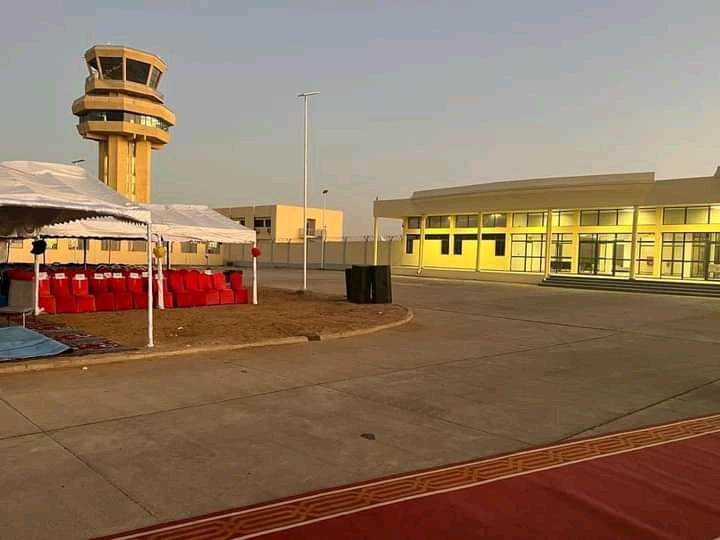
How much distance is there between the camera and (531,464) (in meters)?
5.11

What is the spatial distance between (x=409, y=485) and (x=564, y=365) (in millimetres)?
6359

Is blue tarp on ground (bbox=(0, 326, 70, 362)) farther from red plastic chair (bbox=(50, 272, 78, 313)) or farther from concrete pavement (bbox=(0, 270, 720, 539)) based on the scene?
red plastic chair (bbox=(50, 272, 78, 313))

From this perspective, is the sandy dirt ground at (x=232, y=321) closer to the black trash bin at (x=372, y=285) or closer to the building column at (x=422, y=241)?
the black trash bin at (x=372, y=285)

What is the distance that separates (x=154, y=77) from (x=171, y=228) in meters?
56.9

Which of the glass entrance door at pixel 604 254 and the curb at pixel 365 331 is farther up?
the glass entrance door at pixel 604 254

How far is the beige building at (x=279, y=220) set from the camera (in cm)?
7044

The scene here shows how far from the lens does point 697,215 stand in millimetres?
31547

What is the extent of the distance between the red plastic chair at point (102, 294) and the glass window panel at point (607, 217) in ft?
94.8

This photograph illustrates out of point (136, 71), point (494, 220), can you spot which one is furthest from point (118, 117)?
point (494, 220)

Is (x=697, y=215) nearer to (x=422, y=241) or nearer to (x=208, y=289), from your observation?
(x=422, y=241)

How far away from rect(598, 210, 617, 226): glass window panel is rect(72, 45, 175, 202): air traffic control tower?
47.0 m

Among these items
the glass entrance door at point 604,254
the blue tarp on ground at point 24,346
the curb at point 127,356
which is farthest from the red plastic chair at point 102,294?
the glass entrance door at point 604,254

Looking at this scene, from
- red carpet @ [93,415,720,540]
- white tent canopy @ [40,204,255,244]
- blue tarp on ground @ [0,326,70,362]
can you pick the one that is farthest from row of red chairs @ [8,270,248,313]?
red carpet @ [93,415,720,540]

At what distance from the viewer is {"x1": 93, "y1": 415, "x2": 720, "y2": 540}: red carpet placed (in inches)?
148
